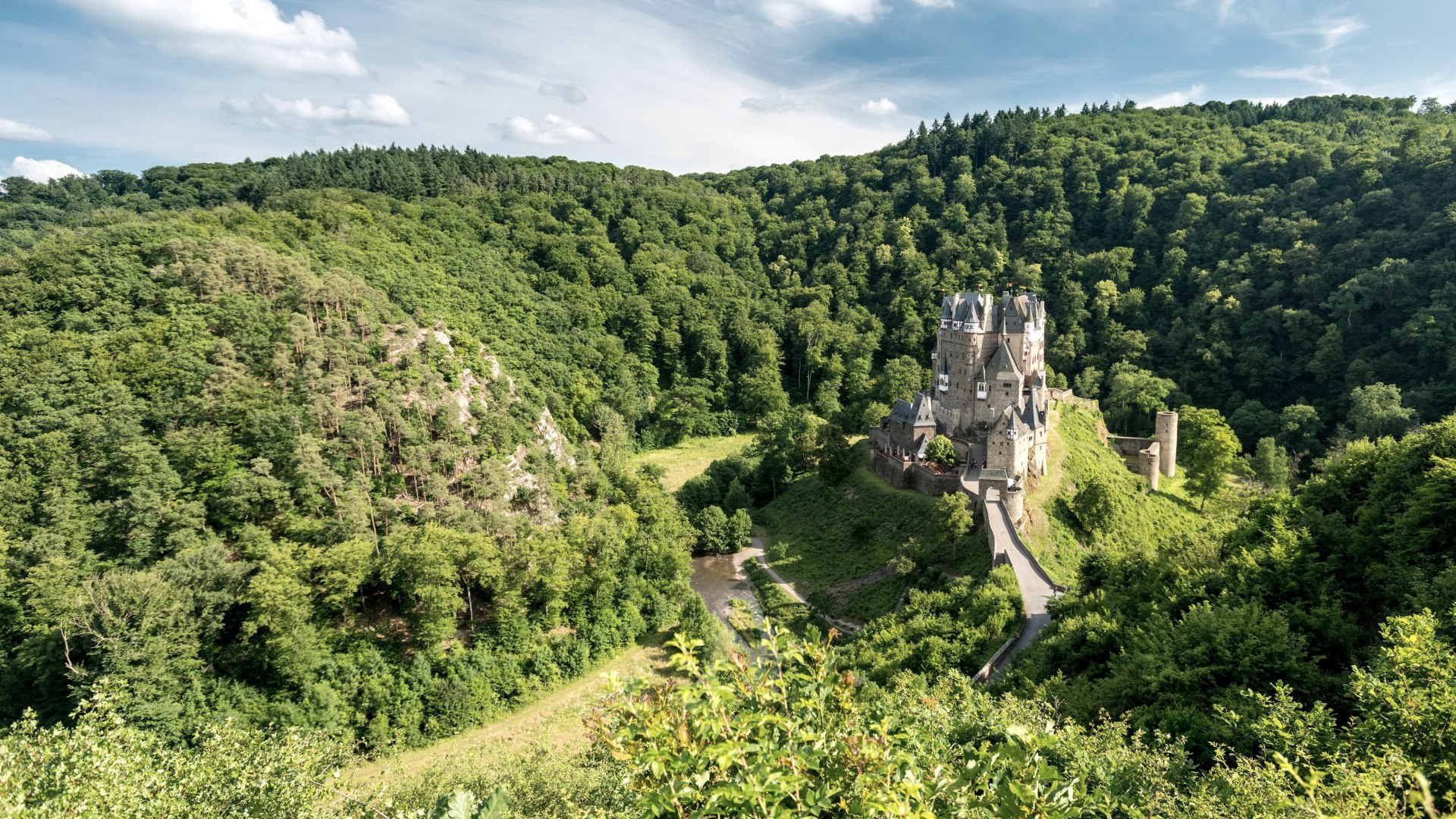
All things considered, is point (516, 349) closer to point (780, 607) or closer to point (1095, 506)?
point (780, 607)

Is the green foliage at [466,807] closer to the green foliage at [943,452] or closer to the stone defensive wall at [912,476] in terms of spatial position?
the stone defensive wall at [912,476]

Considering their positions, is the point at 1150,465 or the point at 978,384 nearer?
the point at 978,384

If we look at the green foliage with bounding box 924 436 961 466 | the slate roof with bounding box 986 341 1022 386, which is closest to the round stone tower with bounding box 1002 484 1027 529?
the green foliage with bounding box 924 436 961 466

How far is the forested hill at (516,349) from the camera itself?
110ft

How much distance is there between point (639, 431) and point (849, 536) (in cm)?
3614

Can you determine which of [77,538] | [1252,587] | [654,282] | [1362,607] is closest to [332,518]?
[77,538]

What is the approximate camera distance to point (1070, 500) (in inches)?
1740

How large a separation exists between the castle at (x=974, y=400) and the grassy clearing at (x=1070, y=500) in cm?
177

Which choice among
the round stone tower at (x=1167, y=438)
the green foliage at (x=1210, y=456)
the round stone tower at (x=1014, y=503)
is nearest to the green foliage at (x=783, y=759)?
the round stone tower at (x=1014, y=503)

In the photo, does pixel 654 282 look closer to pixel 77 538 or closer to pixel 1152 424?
pixel 1152 424

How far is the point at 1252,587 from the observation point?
23875 millimetres

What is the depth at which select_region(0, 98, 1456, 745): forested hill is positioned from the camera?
33531mm

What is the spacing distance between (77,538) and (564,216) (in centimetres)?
7923

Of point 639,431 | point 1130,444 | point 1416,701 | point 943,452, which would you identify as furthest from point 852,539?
point 1416,701
